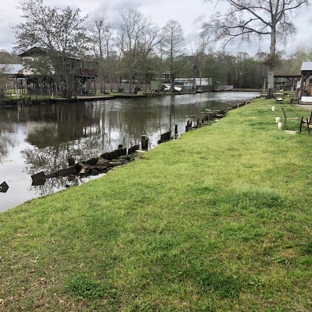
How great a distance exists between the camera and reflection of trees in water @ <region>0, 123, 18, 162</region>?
12.3m

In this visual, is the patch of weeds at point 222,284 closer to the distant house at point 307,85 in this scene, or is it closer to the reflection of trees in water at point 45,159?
the reflection of trees in water at point 45,159

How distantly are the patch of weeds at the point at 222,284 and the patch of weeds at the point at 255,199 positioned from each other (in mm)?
1923

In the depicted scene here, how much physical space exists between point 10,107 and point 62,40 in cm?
1226

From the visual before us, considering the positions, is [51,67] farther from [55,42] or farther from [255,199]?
[255,199]

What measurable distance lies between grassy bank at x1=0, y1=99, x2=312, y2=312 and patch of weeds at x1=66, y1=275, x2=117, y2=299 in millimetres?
11

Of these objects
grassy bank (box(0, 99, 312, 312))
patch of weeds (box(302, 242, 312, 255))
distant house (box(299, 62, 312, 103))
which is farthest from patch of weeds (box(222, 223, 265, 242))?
distant house (box(299, 62, 312, 103))

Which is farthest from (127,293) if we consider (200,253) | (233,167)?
(233,167)

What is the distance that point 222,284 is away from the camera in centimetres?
306

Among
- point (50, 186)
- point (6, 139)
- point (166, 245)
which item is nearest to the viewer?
point (166, 245)

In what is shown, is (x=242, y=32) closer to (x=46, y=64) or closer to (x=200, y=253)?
(x=46, y=64)

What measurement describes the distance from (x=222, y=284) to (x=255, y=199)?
95.9 inches

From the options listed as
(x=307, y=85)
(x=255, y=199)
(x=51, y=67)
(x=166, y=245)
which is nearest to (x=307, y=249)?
(x=255, y=199)

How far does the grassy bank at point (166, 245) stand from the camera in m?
2.92

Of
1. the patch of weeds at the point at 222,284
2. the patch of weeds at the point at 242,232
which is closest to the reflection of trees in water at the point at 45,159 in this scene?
the patch of weeds at the point at 242,232
